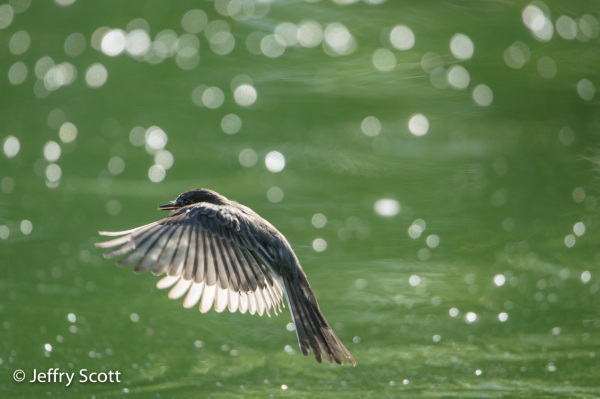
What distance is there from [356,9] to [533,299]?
854 centimetres

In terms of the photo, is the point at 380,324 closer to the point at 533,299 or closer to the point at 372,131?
the point at 533,299

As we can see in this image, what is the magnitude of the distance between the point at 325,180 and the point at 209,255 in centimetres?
522

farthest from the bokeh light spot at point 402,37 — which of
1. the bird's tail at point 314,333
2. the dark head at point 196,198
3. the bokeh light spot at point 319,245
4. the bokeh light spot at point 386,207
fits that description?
the bird's tail at point 314,333

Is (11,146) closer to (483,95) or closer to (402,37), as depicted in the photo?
(402,37)

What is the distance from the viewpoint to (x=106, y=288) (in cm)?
797

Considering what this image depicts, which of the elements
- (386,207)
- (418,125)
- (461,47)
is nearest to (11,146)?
(386,207)

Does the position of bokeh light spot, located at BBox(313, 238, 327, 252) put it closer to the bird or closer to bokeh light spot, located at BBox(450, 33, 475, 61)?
the bird

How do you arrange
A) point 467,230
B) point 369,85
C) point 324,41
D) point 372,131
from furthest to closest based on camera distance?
1. point 324,41
2. point 369,85
3. point 372,131
4. point 467,230

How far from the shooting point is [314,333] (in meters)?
5.84

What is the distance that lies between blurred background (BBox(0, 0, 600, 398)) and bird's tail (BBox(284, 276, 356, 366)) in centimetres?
62

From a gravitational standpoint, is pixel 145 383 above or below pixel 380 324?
below

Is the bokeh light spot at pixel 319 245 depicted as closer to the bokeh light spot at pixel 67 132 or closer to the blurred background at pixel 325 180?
the blurred background at pixel 325 180

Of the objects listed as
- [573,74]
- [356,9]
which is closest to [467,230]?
[573,74]

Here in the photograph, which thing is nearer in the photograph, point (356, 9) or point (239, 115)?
point (239, 115)
